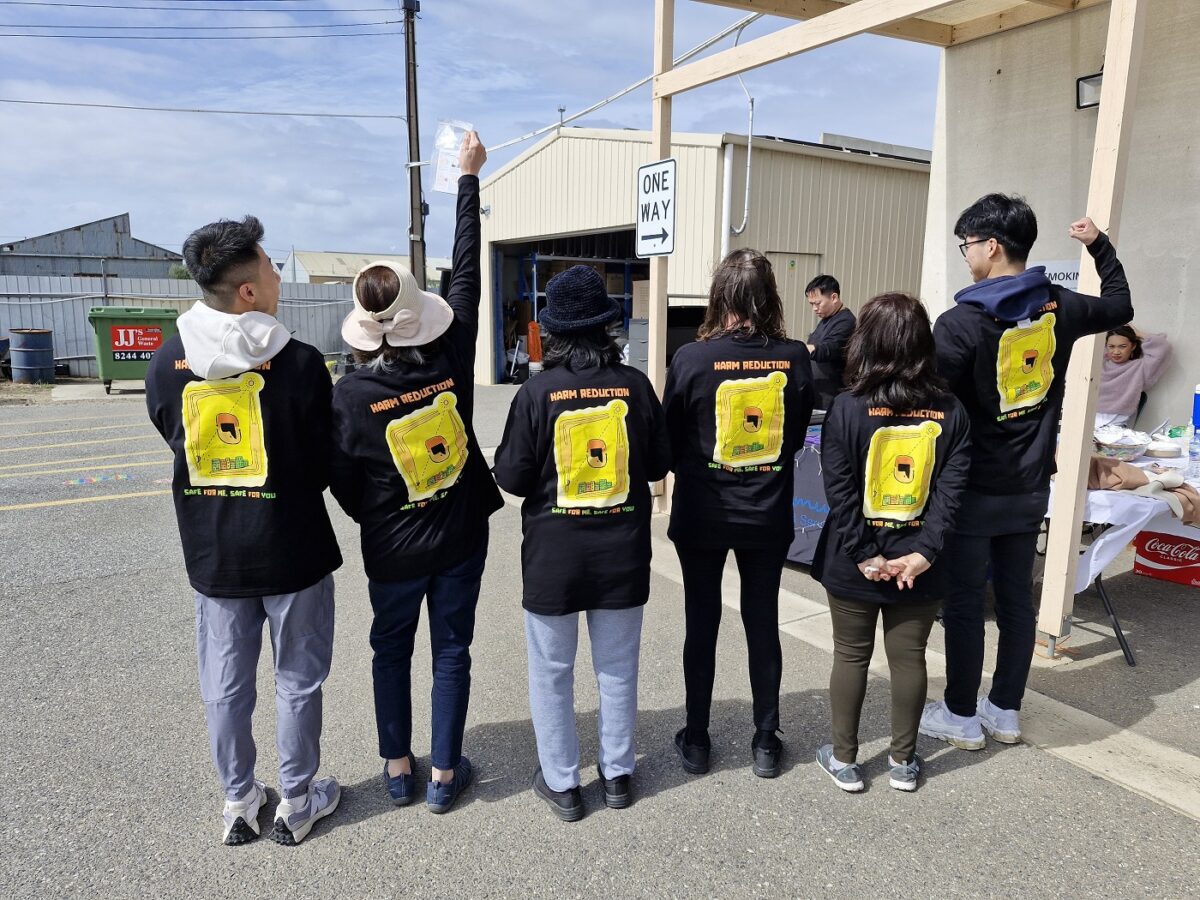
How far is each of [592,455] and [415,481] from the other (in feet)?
1.90

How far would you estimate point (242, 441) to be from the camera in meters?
2.41

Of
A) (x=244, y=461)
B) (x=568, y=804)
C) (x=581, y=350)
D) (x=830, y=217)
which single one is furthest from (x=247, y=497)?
(x=830, y=217)

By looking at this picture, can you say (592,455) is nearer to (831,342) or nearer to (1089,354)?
(1089,354)

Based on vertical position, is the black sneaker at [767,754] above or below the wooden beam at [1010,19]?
below

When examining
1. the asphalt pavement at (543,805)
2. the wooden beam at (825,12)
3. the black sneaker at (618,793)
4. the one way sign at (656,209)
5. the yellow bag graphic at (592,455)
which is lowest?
the asphalt pavement at (543,805)

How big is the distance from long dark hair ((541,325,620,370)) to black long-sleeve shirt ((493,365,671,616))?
0.07 ft

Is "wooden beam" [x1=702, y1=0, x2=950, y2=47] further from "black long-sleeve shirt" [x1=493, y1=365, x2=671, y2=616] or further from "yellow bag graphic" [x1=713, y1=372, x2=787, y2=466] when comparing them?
"black long-sleeve shirt" [x1=493, y1=365, x2=671, y2=616]

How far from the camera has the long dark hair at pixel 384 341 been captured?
2.43m

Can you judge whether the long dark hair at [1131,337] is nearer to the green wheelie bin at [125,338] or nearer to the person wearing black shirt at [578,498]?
the person wearing black shirt at [578,498]

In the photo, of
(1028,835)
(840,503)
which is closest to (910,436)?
(840,503)

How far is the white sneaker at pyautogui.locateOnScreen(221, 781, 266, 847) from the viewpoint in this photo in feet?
8.53

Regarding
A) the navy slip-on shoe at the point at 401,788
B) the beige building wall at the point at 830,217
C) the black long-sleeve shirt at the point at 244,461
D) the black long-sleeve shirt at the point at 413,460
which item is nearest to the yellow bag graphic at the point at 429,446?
the black long-sleeve shirt at the point at 413,460

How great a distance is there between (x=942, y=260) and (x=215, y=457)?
7.04 metres

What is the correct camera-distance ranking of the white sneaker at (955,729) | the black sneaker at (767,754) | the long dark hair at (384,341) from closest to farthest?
the long dark hair at (384,341), the black sneaker at (767,754), the white sneaker at (955,729)
